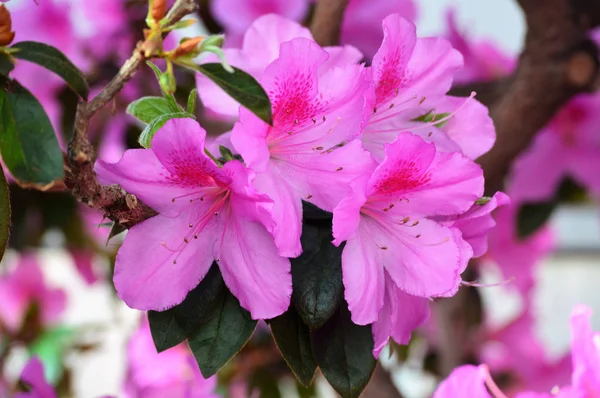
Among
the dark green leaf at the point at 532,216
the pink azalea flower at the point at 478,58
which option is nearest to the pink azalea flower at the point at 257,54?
the pink azalea flower at the point at 478,58

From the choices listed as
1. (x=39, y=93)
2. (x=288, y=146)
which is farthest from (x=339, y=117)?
(x=39, y=93)

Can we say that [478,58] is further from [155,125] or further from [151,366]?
[155,125]

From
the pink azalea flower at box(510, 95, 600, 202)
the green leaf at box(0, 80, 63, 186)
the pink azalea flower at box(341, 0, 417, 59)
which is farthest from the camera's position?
the pink azalea flower at box(510, 95, 600, 202)

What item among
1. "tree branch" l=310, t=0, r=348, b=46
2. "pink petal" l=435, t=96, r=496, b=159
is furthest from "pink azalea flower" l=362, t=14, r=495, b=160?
"tree branch" l=310, t=0, r=348, b=46

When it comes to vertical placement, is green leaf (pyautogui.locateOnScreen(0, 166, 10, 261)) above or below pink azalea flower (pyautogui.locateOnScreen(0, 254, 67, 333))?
above

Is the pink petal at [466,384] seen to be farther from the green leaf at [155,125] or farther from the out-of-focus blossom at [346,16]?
the out-of-focus blossom at [346,16]

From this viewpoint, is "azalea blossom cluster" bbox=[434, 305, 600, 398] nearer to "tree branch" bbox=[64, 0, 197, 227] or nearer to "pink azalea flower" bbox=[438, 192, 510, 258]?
"pink azalea flower" bbox=[438, 192, 510, 258]

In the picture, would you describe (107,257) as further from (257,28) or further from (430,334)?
(257,28)
